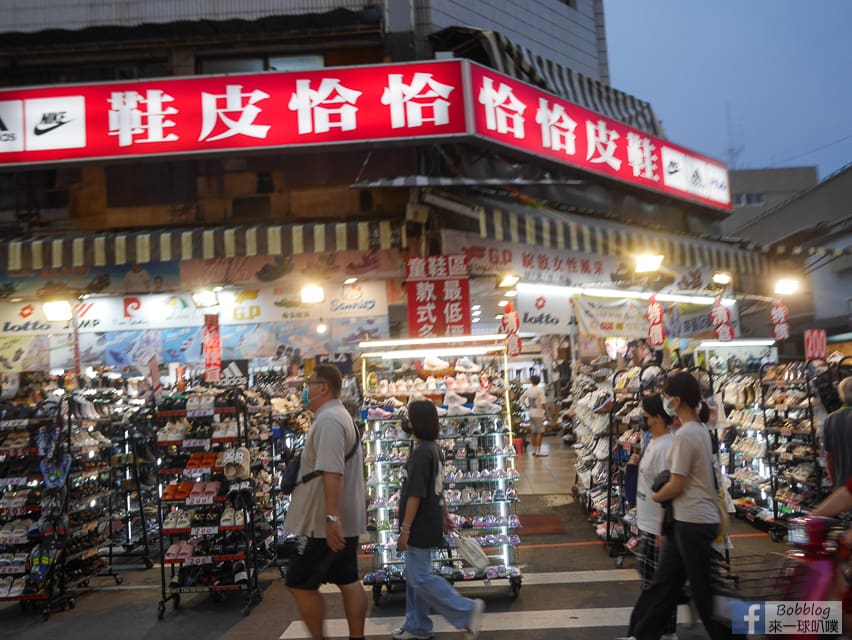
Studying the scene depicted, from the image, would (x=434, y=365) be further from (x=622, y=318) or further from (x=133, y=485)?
(x=622, y=318)

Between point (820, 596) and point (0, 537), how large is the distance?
698cm

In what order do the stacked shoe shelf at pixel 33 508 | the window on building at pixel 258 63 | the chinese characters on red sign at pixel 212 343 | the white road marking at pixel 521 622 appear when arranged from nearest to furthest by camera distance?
the white road marking at pixel 521 622
the stacked shoe shelf at pixel 33 508
the chinese characters on red sign at pixel 212 343
the window on building at pixel 258 63

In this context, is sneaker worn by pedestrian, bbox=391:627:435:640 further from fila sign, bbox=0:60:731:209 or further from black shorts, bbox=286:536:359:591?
fila sign, bbox=0:60:731:209

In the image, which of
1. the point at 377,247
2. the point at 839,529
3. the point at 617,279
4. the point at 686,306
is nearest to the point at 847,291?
the point at 686,306

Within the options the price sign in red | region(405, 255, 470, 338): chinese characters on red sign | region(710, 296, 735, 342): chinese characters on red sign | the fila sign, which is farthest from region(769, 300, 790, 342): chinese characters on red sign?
region(405, 255, 470, 338): chinese characters on red sign

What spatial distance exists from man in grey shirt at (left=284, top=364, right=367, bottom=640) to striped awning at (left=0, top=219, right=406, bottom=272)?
5.55m

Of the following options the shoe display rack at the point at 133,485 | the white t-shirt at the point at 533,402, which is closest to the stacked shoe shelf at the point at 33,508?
the shoe display rack at the point at 133,485

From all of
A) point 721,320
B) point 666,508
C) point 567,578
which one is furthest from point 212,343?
point 721,320

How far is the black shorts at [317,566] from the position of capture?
469cm

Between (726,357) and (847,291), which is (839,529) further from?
(847,291)

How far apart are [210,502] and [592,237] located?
22.2 ft

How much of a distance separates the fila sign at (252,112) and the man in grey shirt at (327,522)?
6.10 m

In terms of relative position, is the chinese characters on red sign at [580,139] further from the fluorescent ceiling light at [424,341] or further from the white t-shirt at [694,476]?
the white t-shirt at [694,476]

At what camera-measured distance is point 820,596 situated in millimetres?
3484
